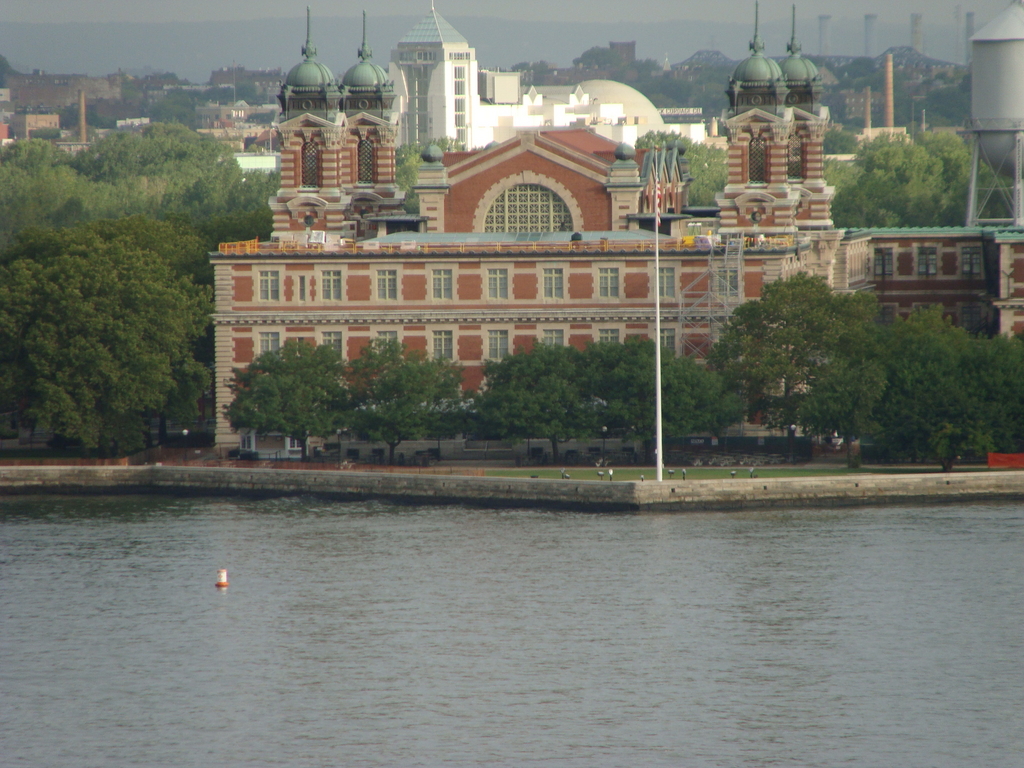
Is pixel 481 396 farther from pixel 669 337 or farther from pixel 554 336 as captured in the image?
pixel 669 337

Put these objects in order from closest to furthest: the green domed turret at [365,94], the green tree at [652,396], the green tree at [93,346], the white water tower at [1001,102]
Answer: the green tree at [652,396]
the green tree at [93,346]
the green domed turret at [365,94]
the white water tower at [1001,102]

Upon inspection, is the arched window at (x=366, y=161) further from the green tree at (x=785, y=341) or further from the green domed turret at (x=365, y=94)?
the green tree at (x=785, y=341)

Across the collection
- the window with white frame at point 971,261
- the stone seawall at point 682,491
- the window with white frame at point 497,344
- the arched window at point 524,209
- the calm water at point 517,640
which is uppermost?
the arched window at point 524,209

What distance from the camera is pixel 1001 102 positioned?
120000mm

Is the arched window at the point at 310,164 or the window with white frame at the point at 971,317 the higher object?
the arched window at the point at 310,164

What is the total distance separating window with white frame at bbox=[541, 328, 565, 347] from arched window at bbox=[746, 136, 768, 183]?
56.8 feet

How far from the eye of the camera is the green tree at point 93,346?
90.4 m

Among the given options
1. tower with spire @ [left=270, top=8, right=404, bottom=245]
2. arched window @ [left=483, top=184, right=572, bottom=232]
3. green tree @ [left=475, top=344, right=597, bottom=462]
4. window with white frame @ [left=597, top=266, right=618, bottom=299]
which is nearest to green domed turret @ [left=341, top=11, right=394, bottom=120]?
tower with spire @ [left=270, top=8, right=404, bottom=245]

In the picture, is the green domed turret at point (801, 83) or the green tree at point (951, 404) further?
the green domed turret at point (801, 83)

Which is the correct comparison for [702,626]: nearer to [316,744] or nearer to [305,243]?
[316,744]

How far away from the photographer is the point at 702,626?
201ft

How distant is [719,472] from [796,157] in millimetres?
32744

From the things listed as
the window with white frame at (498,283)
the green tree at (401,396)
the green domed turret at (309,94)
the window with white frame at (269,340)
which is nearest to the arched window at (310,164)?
the green domed turret at (309,94)

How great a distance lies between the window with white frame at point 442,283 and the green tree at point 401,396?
15.0 ft
